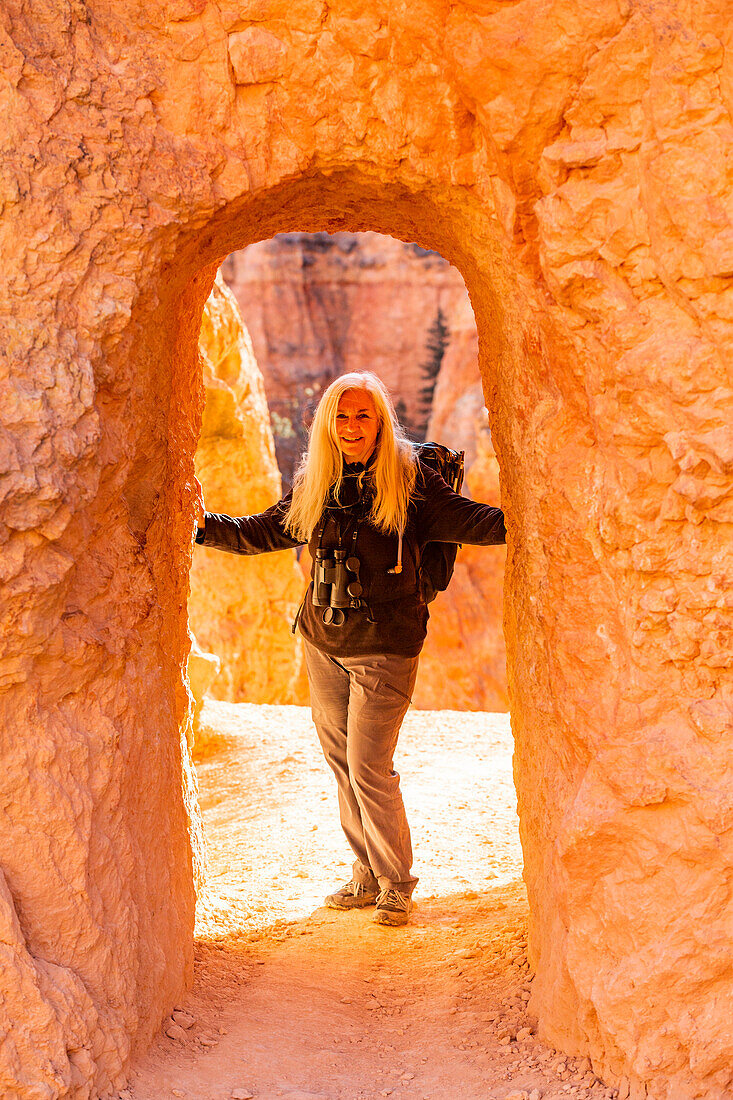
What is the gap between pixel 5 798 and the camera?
6.76ft

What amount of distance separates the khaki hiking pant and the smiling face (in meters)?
0.70

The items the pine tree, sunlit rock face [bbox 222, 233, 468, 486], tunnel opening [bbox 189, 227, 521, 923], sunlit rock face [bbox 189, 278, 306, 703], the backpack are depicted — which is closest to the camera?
the backpack

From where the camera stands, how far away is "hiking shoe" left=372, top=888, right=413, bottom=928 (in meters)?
3.26

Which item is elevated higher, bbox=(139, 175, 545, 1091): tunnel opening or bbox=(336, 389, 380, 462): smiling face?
bbox=(139, 175, 545, 1091): tunnel opening

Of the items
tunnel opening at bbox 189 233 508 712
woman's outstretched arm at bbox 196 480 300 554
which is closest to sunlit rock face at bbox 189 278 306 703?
tunnel opening at bbox 189 233 508 712

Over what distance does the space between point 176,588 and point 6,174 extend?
129cm

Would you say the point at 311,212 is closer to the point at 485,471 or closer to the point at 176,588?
the point at 176,588

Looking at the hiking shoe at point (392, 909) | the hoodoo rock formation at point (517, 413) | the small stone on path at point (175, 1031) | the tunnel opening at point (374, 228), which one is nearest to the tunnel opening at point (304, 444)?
the hiking shoe at point (392, 909)

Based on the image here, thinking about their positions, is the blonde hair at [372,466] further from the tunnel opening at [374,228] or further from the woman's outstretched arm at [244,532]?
the tunnel opening at [374,228]

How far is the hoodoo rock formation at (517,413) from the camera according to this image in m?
2.05

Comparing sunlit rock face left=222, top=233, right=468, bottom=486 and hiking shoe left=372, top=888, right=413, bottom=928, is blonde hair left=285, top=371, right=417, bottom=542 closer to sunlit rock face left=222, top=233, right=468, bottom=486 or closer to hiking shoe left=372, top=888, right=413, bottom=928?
hiking shoe left=372, top=888, right=413, bottom=928

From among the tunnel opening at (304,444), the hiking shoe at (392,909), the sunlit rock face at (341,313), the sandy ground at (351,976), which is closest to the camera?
the sandy ground at (351,976)

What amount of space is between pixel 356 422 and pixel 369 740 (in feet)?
3.55

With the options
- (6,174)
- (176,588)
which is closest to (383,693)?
(176,588)
